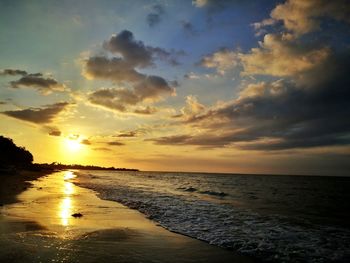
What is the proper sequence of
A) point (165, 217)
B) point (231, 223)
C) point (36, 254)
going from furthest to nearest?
point (165, 217) < point (231, 223) < point (36, 254)

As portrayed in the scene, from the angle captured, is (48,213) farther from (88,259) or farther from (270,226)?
(270,226)

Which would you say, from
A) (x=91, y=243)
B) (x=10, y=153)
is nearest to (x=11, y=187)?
(x=91, y=243)

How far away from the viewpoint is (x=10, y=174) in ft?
164

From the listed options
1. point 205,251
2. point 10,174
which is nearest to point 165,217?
point 205,251

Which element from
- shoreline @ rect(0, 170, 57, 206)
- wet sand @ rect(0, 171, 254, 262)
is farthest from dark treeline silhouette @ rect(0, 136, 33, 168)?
wet sand @ rect(0, 171, 254, 262)

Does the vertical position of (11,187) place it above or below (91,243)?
below

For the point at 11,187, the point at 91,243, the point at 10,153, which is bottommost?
the point at 11,187

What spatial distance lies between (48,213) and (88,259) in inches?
343

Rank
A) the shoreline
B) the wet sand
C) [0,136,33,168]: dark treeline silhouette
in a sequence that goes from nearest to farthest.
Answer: the wet sand, the shoreline, [0,136,33,168]: dark treeline silhouette

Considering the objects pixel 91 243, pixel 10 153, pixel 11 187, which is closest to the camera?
pixel 91 243

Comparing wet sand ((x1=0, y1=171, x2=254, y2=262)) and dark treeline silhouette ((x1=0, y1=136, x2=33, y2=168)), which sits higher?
dark treeline silhouette ((x1=0, y1=136, x2=33, y2=168))

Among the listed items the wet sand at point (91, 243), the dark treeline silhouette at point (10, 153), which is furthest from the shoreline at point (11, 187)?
the dark treeline silhouette at point (10, 153)

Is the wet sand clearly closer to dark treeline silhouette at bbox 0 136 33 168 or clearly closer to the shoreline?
the shoreline

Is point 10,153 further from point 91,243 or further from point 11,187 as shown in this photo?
point 91,243
